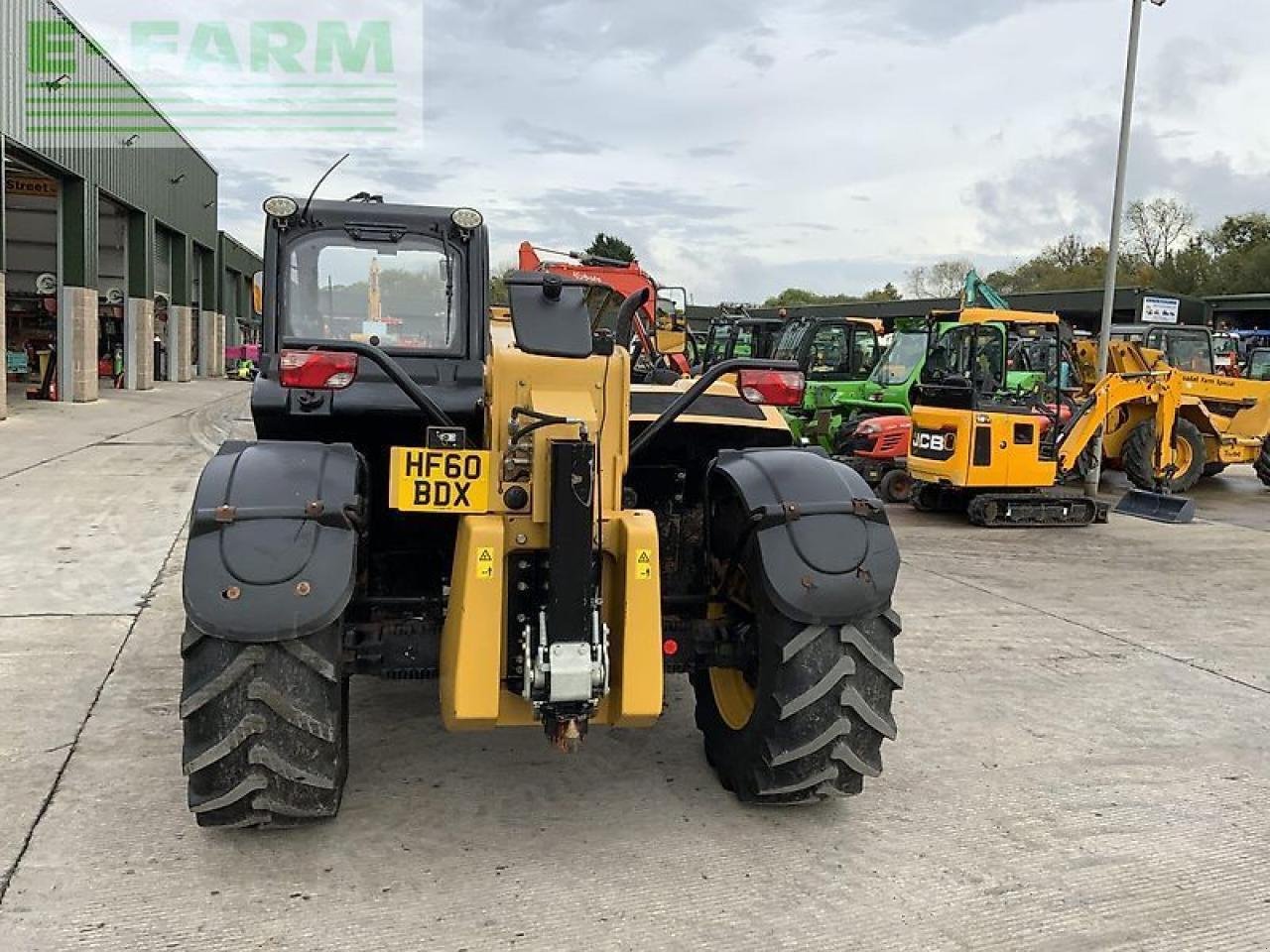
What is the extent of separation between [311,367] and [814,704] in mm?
2003

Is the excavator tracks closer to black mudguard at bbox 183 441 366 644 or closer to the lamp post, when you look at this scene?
the lamp post

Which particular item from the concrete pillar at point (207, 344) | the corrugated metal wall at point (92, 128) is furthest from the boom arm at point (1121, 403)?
the concrete pillar at point (207, 344)

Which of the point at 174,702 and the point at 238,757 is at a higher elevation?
the point at 238,757

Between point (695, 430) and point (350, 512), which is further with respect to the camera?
point (695, 430)

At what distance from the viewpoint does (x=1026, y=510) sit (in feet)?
38.2

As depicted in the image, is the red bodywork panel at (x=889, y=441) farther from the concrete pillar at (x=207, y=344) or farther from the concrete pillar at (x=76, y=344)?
the concrete pillar at (x=207, y=344)

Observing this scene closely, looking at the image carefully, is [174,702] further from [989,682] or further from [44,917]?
[989,682]

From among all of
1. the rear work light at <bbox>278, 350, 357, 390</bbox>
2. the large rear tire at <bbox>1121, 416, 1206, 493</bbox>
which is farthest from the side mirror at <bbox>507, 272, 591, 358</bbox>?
the large rear tire at <bbox>1121, 416, 1206, 493</bbox>

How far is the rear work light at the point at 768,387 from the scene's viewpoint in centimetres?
386

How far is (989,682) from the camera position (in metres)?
5.81

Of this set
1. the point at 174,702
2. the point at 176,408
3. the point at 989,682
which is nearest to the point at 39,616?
the point at 174,702

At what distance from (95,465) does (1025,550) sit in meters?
10.6

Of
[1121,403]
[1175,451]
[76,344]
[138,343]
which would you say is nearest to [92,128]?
[76,344]

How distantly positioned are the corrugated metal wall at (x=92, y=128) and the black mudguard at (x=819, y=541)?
18392 millimetres
